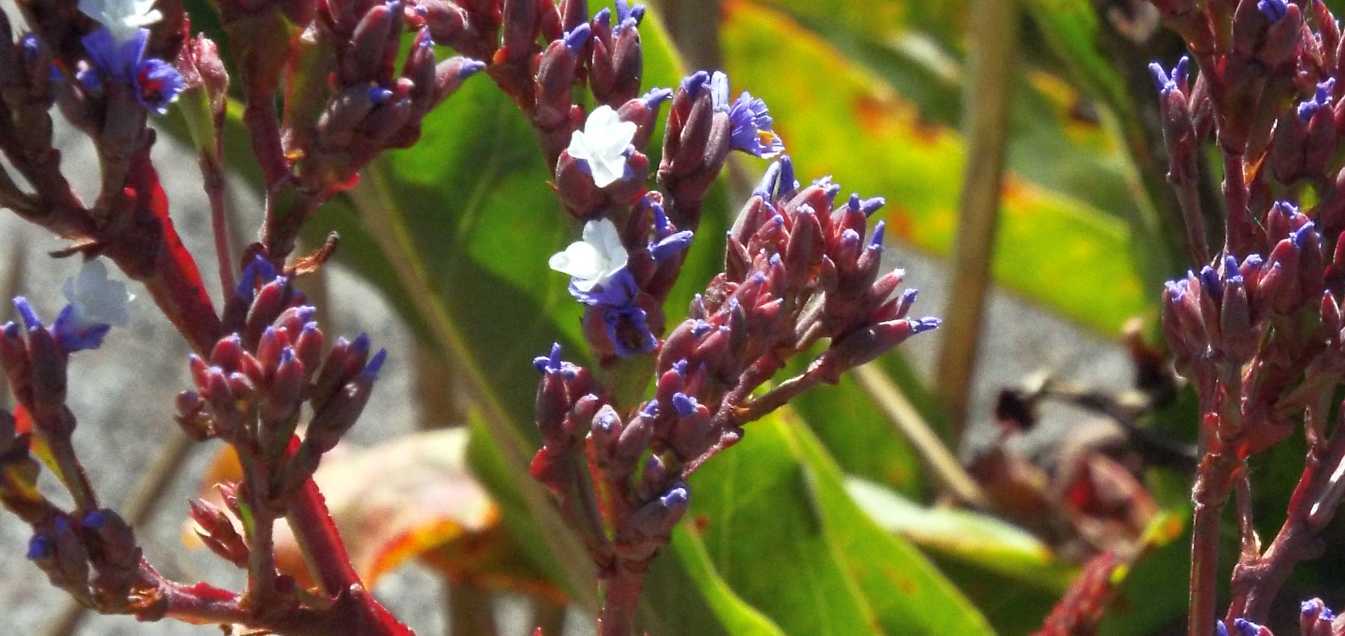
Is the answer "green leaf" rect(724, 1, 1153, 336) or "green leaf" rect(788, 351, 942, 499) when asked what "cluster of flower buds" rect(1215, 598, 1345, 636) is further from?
"green leaf" rect(724, 1, 1153, 336)

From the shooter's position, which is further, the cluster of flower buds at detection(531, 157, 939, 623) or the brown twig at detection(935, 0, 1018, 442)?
the brown twig at detection(935, 0, 1018, 442)

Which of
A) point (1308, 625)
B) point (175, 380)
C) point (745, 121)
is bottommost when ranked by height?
point (175, 380)

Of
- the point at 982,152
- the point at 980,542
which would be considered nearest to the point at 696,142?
the point at 980,542

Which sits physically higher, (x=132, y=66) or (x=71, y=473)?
(x=132, y=66)

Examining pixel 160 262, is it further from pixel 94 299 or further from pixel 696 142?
pixel 696 142

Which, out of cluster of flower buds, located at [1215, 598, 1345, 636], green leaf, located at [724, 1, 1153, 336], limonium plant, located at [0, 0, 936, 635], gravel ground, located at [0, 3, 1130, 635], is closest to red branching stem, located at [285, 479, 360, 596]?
limonium plant, located at [0, 0, 936, 635]

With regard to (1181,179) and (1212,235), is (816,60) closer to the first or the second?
(1212,235)

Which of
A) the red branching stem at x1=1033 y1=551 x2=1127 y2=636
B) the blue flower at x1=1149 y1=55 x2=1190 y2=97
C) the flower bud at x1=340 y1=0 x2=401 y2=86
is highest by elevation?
the blue flower at x1=1149 y1=55 x2=1190 y2=97

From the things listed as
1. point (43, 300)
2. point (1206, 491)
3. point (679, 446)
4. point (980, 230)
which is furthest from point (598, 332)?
point (43, 300)
